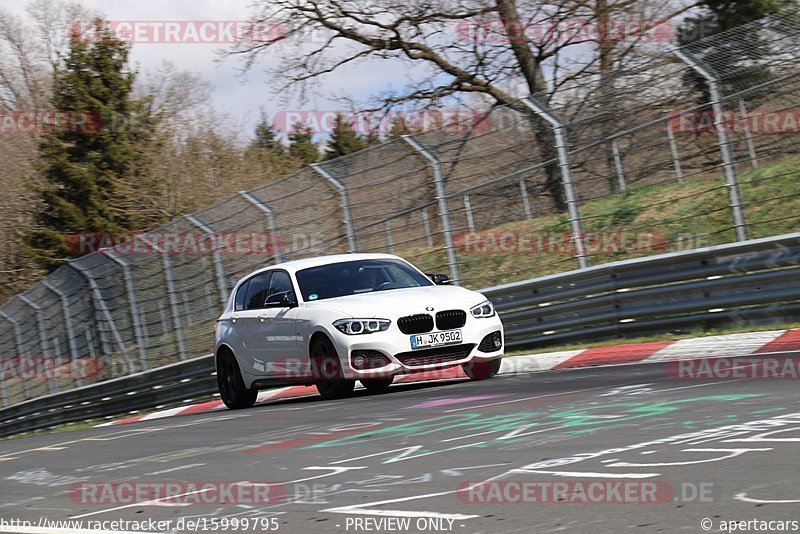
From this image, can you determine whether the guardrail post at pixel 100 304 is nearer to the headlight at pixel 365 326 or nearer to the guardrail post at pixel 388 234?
the guardrail post at pixel 388 234

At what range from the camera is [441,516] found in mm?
4984

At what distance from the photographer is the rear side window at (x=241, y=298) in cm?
1349

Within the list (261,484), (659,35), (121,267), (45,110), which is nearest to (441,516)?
(261,484)

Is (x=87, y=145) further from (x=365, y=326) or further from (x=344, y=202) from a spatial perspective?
(x=365, y=326)

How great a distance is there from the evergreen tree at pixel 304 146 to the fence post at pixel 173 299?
2723 inches

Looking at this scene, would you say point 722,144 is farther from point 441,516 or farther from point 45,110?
→ point 45,110

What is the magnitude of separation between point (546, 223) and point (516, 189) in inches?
43.6

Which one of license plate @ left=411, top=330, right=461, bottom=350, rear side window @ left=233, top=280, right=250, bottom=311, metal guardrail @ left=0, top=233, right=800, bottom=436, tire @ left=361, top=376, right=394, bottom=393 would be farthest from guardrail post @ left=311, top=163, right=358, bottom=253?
license plate @ left=411, top=330, right=461, bottom=350

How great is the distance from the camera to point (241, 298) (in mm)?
13609

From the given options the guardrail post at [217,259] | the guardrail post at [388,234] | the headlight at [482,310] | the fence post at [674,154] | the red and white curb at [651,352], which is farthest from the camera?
the guardrail post at [217,259]

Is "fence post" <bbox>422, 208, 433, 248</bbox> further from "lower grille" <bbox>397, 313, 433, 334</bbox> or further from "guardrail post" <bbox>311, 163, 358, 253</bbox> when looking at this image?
"lower grille" <bbox>397, 313, 433, 334</bbox>

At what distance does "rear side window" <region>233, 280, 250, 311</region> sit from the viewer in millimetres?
13494

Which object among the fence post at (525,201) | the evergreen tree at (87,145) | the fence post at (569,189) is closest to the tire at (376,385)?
the fence post at (569,189)

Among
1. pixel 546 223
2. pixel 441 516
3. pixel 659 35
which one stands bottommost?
pixel 441 516
